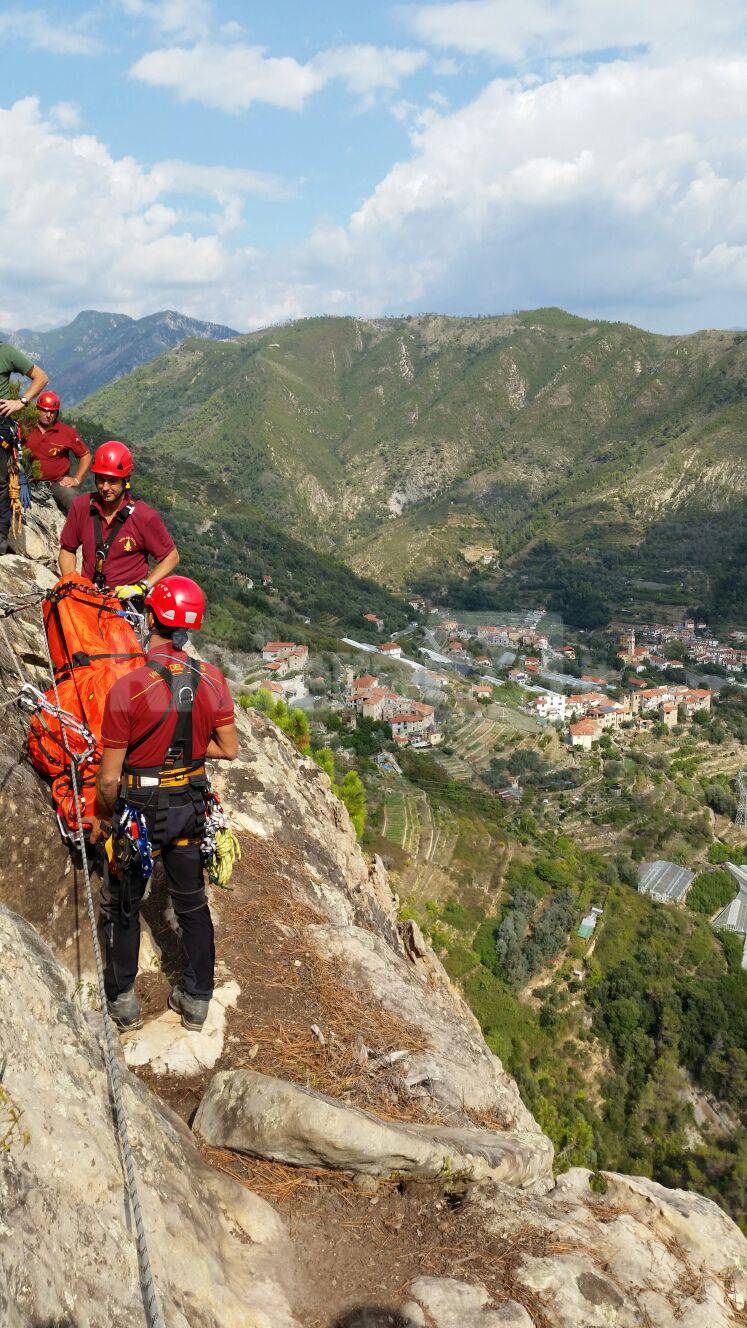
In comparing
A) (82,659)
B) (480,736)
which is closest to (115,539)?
(82,659)

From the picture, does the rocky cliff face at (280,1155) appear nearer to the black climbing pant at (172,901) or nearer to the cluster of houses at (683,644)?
the black climbing pant at (172,901)

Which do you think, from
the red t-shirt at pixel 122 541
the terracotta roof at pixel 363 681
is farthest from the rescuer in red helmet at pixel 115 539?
the terracotta roof at pixel 363 681

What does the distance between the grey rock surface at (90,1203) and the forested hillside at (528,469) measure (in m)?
102

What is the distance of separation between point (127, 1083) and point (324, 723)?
47208 mm

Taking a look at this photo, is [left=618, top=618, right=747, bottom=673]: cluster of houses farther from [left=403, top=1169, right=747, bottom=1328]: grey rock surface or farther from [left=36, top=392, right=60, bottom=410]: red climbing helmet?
[left=403, top=1169, right=747, bottom=1328]: grey rock surface

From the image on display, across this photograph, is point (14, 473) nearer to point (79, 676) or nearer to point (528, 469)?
point (79, 676)

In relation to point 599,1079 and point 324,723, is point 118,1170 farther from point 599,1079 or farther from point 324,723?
point 324,723

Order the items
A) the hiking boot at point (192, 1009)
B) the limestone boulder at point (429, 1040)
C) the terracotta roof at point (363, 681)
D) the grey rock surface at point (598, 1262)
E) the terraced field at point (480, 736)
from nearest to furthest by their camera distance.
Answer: the grey rock surface at point (598, 1262), the hiking boot at point (192, 1009), the limestone boulder at point (429, 1040), the terraced field at point (480, 736), the terracotta roof at point (363, 681)

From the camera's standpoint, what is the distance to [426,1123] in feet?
14.6

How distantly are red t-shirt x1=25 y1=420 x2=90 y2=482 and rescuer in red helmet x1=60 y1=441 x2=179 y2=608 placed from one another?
290 cm

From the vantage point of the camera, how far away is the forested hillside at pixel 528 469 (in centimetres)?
12300

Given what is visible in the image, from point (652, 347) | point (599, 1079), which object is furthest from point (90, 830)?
point (652, 347)

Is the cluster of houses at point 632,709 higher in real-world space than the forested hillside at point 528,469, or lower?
lower

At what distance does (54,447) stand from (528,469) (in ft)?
554
